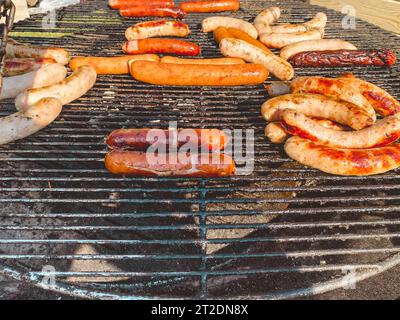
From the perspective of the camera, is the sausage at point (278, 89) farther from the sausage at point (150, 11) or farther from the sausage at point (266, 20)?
the sausage at point (150, 11)

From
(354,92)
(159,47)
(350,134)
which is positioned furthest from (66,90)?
(354,92)

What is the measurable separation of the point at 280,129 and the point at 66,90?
1934 millimetres

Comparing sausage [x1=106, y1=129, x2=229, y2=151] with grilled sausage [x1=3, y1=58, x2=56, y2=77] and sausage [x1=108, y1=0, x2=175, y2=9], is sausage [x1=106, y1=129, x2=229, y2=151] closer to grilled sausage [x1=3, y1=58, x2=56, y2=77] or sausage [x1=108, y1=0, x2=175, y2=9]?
grilled sausage [x1=3, y1=58, x2=56, y2=77]

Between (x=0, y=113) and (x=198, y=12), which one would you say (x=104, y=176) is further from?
(x=198, y=12)

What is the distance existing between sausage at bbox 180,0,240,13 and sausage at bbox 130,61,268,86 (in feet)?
6.66

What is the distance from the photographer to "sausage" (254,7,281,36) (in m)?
4.65

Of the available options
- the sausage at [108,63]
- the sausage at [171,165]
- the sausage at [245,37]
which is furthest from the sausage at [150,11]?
the sausage at [171,165]

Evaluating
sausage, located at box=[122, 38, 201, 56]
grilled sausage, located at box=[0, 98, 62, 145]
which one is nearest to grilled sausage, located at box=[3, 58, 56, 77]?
grilled sausage, located at box=[0, 98, 62, 145]

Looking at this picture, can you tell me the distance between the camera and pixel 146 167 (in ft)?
8.55

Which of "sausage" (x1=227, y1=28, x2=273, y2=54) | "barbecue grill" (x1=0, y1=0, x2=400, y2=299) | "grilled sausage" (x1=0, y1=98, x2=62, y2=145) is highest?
"sausage" (x1=227, y1=28, x2=273, y2=54)

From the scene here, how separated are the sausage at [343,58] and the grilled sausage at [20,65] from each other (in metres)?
2.78

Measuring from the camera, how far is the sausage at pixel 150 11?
5.11 m

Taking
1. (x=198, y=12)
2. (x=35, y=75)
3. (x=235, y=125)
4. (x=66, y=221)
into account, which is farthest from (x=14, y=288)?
(x=198, y=12)

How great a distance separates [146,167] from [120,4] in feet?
11.8
